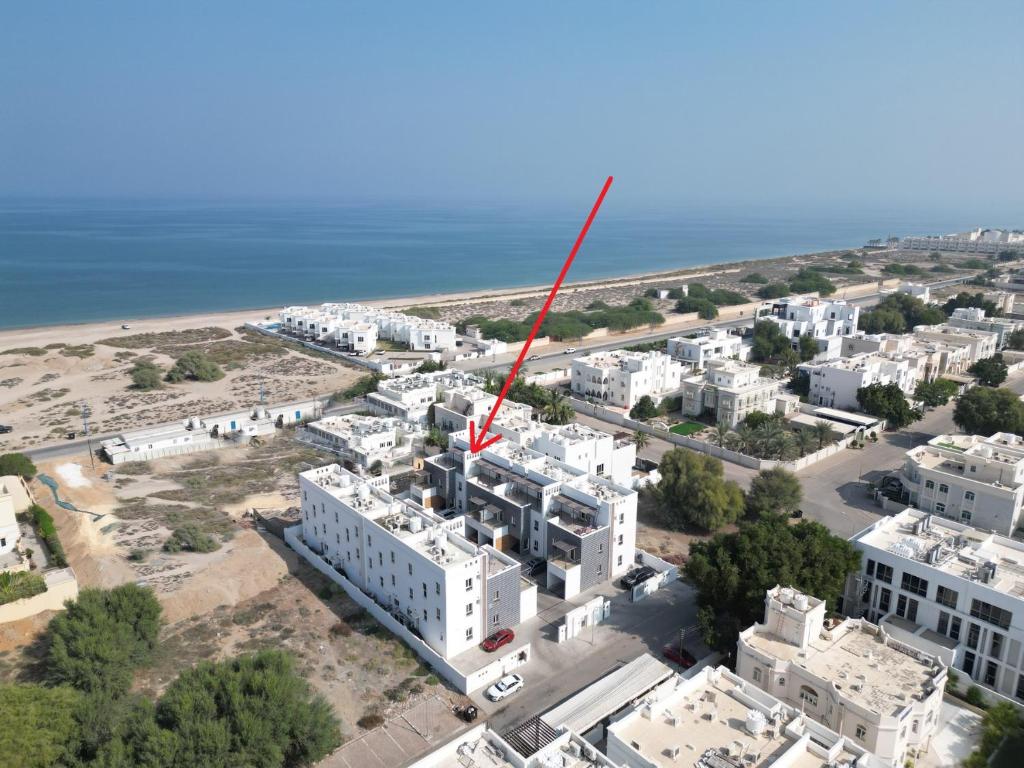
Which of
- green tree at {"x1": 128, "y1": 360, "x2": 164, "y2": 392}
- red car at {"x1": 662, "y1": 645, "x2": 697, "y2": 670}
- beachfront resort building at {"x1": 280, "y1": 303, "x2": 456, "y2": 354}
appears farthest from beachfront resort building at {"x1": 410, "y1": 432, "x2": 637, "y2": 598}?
beachfront resort building at {"x1": 280, "y1": 303, "x2": 456, "y2": 354}

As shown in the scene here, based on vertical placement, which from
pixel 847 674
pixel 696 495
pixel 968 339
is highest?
pixel 968 339

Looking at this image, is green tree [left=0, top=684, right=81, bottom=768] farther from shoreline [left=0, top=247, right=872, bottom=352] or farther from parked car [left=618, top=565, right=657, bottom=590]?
shoreline [left=0, top=247, right=872, bottom=352]

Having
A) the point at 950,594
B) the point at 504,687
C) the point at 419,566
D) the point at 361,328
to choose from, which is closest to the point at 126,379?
the point at 361,328

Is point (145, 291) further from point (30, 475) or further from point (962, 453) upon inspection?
point (962, 453)

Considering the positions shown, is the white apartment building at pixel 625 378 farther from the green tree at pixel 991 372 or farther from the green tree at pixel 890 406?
the green tree at pixel 991 372

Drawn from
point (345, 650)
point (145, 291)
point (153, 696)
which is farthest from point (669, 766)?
point (145, 291)

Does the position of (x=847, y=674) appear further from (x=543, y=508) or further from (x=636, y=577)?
(x=543, y=508)
